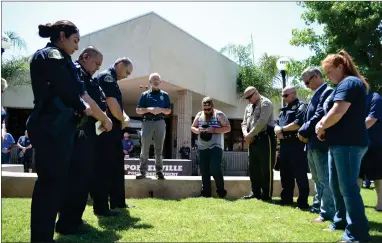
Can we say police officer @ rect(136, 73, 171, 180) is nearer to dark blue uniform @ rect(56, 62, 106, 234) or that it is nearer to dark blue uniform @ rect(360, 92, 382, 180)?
dark blue uniform @ rect(56, 62, 106, 234)

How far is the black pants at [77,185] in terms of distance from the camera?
3.55m

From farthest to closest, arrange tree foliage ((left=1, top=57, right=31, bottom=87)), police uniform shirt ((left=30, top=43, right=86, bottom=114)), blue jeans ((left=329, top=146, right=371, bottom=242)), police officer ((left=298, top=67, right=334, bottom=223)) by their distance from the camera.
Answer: tree foliage ((left=1, top=57, right=31, bottom=87))
police officer ((left=298, top=67, right=334, bottom=223))
blue jeans ((left=329, top=146, right=371, bottom=242))
police uniform shirt ((left=30, top=43, right=86, bottom=114))

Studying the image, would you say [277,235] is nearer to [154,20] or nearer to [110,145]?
[110,145]

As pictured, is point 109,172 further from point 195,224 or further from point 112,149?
point 195,224

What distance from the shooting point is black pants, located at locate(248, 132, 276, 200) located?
19.9 feet

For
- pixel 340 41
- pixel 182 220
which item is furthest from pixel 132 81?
pixel 182 220

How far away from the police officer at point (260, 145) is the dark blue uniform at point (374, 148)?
1.44 meters

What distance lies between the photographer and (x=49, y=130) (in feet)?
9.77

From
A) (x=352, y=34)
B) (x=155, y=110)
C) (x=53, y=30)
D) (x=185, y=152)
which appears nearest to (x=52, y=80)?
(x=53, y=30)

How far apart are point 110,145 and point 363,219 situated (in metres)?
3.00

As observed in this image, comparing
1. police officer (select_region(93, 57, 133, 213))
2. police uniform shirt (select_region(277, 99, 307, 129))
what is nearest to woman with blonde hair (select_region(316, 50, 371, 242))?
police uniform shirt (select_region(277, 99, 307, 129))

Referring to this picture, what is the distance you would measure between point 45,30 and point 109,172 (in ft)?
6.71

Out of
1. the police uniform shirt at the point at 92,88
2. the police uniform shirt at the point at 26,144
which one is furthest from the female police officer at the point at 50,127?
the police uniform shirt at the point at 26,144

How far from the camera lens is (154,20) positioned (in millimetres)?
16250
